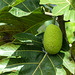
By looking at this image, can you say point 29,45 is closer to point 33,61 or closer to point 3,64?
point 33,61

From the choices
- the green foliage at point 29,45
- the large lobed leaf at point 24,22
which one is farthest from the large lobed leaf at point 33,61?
the large lobed leaf at point 24,22

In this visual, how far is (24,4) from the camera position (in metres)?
0.94

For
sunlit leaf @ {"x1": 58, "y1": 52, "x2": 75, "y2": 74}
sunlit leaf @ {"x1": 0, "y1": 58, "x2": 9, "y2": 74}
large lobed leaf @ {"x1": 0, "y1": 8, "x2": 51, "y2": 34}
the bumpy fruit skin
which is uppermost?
large lobed leaf @ {"x1": 0, "y1": 8, "x2": 51, "y2": 34}

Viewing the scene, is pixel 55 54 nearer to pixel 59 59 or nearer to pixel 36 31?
pixel 59 59

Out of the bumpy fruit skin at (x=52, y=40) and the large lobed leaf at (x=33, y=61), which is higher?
the bumpy fruit skin at (x=52, y=40)

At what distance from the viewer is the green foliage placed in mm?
719

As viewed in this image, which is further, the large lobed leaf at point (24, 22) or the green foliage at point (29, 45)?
the large lobed leaf at point (24, 22)

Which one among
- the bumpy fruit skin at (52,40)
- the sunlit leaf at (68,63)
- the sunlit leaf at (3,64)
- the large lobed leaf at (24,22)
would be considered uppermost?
the large lobed leaf at (24,22)

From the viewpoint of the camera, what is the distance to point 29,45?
34.4 inches

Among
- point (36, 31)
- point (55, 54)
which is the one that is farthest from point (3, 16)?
point (55, 54)

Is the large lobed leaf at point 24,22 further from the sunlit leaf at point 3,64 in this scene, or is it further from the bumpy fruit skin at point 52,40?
the sunlit leaf at point 3,64

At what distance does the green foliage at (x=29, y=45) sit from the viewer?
72cm

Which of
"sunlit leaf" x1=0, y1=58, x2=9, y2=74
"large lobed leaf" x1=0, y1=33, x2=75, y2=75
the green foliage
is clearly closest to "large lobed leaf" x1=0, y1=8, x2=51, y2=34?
the green foliage

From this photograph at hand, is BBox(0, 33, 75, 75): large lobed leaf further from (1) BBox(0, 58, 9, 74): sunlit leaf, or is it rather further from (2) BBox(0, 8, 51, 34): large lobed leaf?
A: (2) BBox(0, 8, 51, 34): large lobed leaf
